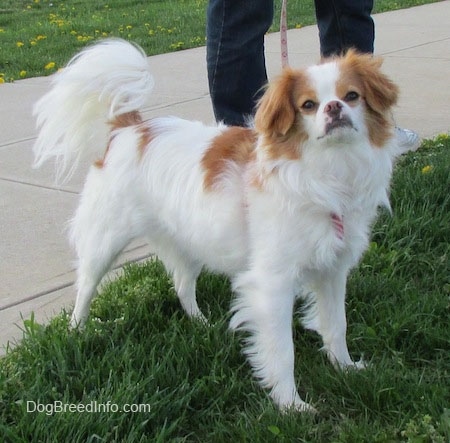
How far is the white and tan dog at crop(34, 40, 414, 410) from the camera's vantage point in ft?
9.27

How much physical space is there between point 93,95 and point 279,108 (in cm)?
120

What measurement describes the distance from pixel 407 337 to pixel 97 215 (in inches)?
58.1

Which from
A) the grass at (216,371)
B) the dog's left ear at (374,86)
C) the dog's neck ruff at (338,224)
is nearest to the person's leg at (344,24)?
the grass at (216,371)

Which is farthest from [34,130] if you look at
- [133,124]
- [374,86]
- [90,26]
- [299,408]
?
[90,26]

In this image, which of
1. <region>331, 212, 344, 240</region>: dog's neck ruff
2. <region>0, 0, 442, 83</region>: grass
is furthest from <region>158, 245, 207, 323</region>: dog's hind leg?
<region>0, 0, 442, 83</region>: grass

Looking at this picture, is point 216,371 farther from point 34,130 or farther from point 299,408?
point 34,130

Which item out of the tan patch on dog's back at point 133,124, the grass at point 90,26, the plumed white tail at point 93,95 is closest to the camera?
the tan patch on dog's back at point 133,124

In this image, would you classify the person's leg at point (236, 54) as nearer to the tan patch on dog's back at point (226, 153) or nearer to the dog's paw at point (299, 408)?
the tan patch on dog's back at point (226, 153)

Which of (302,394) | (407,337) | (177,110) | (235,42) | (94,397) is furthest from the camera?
(177,110)

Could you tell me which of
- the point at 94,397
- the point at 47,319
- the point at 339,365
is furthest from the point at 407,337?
the point at 47,319

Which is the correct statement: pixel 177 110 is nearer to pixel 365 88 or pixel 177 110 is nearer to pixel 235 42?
pixel 235 42

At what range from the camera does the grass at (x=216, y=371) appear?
2682 mm

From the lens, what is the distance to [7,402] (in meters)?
2.81

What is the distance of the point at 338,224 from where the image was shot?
2.90m
